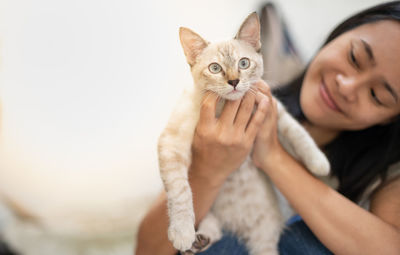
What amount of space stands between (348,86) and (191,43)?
62 cm

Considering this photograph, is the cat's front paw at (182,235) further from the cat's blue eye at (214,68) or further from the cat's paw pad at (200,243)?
the cat's blue eye at (214,68)

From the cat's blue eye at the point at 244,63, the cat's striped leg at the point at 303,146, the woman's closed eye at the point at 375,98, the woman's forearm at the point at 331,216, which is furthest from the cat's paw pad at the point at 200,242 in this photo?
the woman's closed eye at the point at 375,98

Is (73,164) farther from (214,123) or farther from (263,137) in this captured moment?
(263,137)

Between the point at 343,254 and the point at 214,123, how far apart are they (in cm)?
63

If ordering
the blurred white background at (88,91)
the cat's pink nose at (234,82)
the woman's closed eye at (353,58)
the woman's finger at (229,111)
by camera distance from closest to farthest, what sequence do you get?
the blurred white background at (88,91) < the cat's pink nose at (234,82) < the woman's finger at (229,111) < the woman's closed eye at (353,58)

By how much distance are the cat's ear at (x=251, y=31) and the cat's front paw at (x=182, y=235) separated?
1.84 ft

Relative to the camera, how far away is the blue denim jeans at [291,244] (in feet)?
3.00

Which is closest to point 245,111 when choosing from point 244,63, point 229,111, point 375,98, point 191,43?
point 229,111

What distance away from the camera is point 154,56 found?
705 millimetres

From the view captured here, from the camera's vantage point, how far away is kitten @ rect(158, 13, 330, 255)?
28.3 inches

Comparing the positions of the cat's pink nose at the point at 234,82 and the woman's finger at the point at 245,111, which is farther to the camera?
the woman's finger at the point at 245,111

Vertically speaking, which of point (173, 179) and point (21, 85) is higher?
point (21, 85)

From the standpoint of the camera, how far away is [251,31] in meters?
0.73

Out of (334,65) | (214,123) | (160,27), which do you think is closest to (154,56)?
(160,27)
